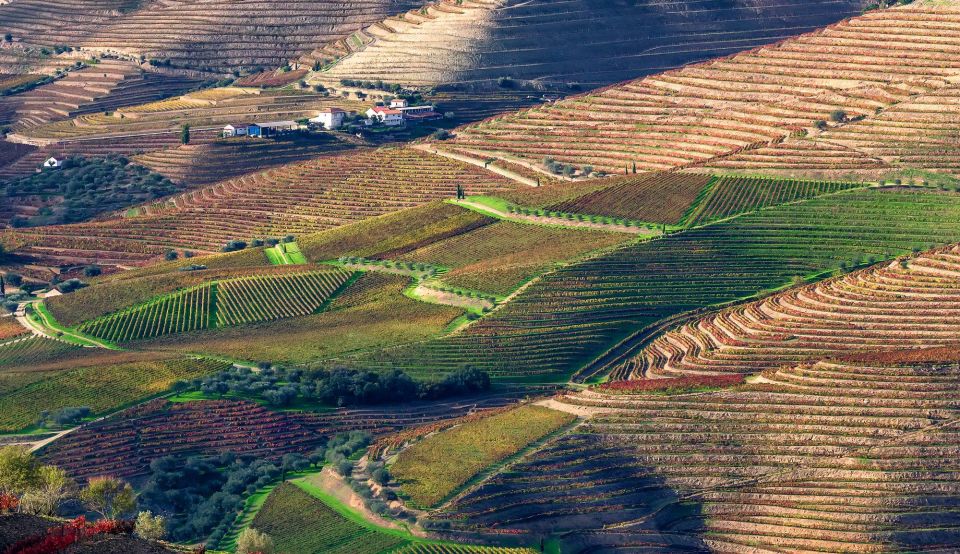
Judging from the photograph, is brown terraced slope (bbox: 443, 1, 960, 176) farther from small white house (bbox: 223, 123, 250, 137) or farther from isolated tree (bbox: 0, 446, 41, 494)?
isolated tree (bbox: 0, 446, 41, 494)

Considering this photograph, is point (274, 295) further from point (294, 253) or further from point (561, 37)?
point (561, 37)

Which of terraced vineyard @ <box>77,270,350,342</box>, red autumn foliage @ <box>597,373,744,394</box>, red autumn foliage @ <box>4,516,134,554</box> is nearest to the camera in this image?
red autumn foliage @ <box>4,516,134,554</box>

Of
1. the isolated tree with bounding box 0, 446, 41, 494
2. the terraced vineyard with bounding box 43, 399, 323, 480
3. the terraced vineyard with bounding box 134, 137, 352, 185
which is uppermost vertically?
the isolated tree with bounding box 0, 446, 41, 494

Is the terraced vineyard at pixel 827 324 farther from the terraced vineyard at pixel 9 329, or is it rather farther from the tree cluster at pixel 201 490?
the terraced vineyard at pixel 9 329

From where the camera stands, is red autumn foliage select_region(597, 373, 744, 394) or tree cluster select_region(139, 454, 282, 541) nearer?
tree cluster select_region(139, 454, 282, 541)

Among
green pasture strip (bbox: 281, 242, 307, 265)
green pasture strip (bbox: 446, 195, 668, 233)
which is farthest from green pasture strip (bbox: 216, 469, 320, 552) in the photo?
green pasture strip (bbox: 281, 242, 307, 265)

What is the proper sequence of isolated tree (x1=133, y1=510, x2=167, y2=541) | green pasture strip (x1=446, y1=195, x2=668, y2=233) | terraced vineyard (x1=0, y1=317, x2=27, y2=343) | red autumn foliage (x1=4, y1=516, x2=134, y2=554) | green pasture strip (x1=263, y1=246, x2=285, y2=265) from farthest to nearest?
green pasture strip (x1=263, y1=246, x2=285, y2=265), green pasture strip (x1=446, y1=195, x2=668, y2=233), terraced vineyard (x1=0, y1=317, x2=27, y2=343), isolated tree (x1=133, y1=510, x2=167, y2=541), red autumn foliage (x1=4, y1=516, x2=134, y2=554)
